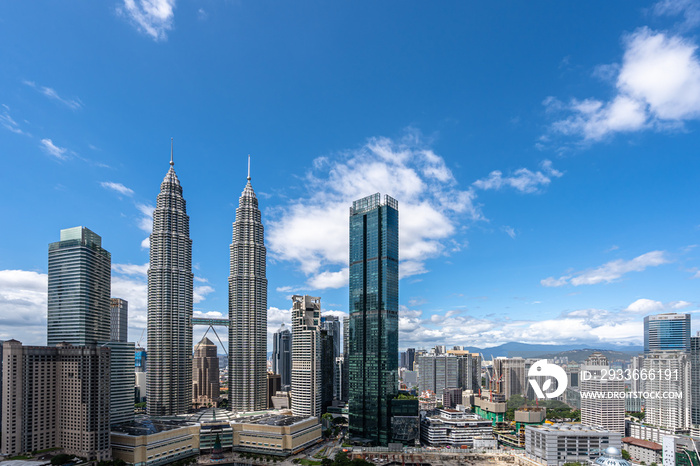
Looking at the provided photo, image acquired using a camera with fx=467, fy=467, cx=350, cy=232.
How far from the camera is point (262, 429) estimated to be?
68.8 metres

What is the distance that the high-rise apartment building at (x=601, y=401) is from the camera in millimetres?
82500

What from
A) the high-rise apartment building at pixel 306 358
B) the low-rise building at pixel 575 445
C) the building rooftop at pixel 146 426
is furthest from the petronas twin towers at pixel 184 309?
the low-rise building at pixel 575 445

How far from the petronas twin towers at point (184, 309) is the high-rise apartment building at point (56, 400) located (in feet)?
90.6

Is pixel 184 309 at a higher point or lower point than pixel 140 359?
higher

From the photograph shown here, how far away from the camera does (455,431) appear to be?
253 feet

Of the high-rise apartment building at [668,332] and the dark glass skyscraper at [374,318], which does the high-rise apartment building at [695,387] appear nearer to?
the high-rise apartment building at [668,332]

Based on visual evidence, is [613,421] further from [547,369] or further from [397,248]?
[397,248]

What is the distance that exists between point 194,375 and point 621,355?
433 ft

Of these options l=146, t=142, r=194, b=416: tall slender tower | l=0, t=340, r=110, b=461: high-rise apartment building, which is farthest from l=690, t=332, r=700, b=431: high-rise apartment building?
l=0, t=340, r=110, b=461: high-rise apartment building

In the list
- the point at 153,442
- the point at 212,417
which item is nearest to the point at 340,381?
the point at 212,417

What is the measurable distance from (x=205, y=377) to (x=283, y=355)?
2431 cm

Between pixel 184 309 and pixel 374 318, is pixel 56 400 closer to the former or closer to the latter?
pixel 184 309

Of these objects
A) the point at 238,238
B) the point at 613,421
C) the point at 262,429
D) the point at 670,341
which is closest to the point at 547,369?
the point at 613,421

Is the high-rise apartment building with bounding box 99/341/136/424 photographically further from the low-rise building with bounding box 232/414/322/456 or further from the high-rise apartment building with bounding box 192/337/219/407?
the high-rise apartment building with bounding box 192/337/219/407
